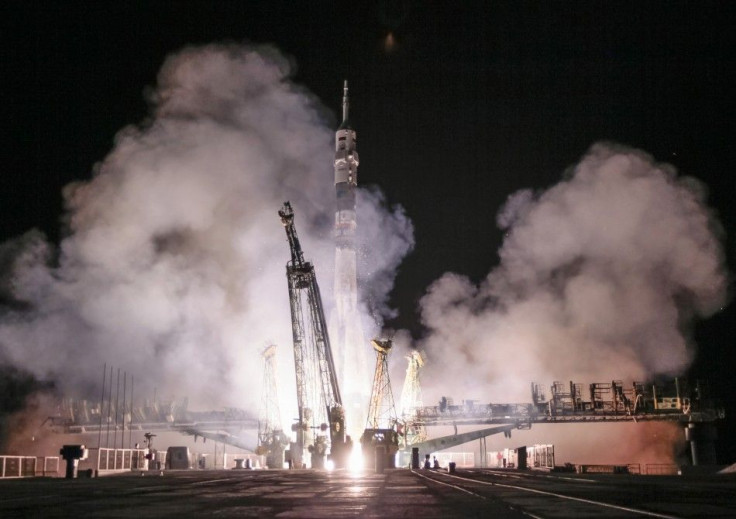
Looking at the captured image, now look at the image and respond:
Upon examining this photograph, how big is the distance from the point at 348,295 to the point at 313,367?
1407 centimetres

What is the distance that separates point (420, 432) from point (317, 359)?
30378 millimetres

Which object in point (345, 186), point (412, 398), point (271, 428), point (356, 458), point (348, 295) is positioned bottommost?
point (356, 458)

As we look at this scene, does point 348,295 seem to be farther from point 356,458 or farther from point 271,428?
point 271,428

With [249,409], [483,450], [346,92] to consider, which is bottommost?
[483,450]

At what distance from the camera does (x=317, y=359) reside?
113 metres

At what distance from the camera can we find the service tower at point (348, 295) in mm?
111812

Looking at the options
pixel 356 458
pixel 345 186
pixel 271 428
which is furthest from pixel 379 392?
pixel 345 186

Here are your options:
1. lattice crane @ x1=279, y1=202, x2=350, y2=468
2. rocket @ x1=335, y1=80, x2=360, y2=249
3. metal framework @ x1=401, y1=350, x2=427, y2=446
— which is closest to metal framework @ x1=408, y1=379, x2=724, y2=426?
metal framework @ x1=401, y1=350, x2=427, y2=446

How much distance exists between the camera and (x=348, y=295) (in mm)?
112938

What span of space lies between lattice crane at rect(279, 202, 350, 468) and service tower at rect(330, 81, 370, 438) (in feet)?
18.2

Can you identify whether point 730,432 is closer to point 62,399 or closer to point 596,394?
point 596,394

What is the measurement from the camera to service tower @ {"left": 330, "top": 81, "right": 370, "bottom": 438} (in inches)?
4402

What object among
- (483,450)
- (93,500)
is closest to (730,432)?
(483,450)

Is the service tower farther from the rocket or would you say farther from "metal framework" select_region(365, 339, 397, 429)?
"metal framework" select_region(365, 339, 397, 429)
